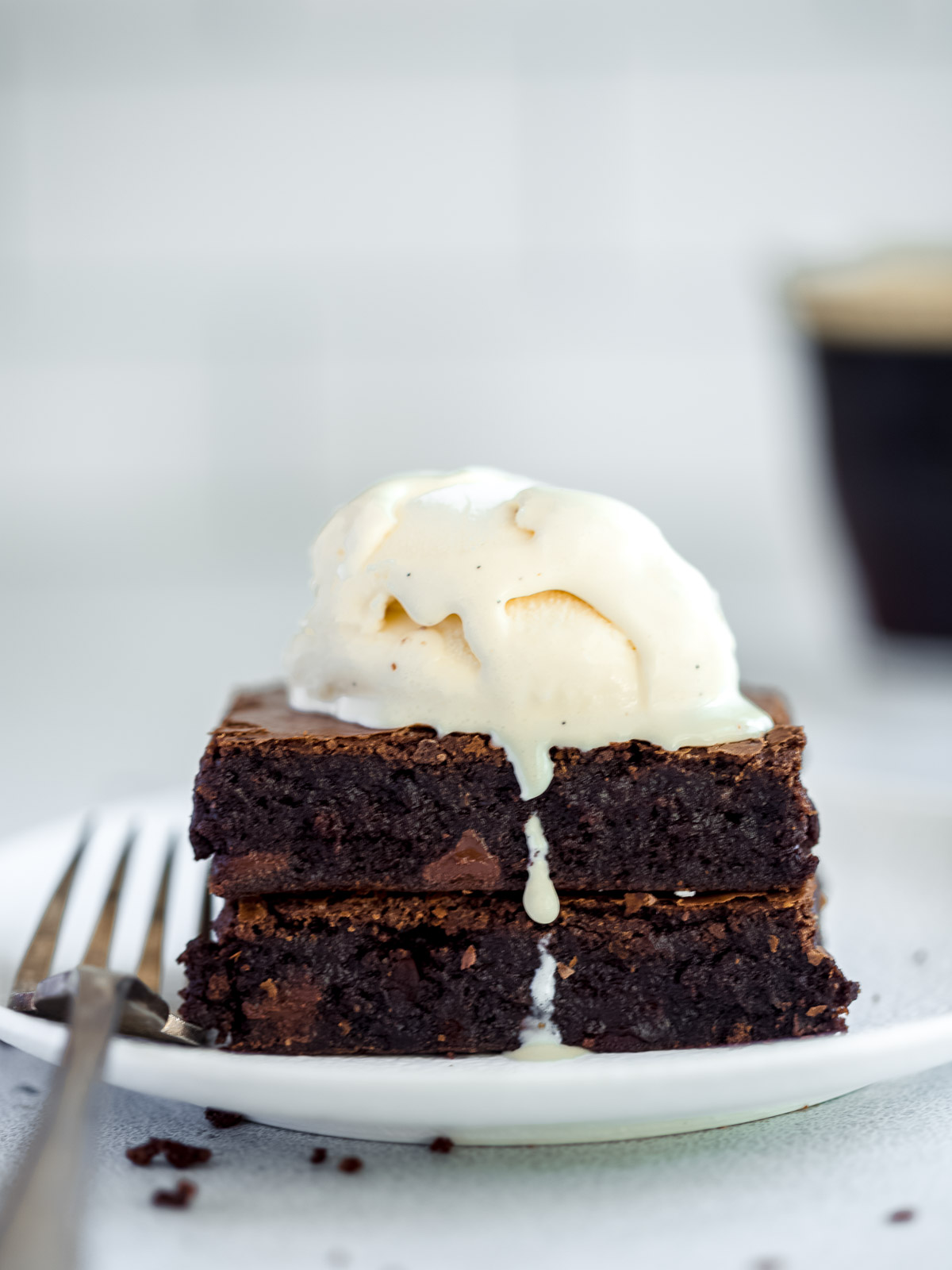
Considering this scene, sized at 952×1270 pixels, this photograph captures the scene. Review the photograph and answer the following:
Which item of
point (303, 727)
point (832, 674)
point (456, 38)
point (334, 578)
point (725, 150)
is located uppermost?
point (456, 38)

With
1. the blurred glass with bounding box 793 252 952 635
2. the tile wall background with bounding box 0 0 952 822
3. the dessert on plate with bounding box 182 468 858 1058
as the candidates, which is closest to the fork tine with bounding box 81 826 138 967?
the dessert on plate with bounding box 182 468 858 1058

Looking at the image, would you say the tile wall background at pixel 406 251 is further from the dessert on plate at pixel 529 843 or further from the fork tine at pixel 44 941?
the dessert on plate at pixel 529 843

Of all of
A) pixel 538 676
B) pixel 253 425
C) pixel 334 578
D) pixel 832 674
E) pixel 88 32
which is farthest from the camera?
pixel 253 425

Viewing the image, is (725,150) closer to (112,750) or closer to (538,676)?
(112,750)

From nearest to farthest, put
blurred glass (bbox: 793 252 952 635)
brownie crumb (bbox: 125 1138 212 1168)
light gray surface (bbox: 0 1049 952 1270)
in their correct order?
light gray surface (bbox: 0 1049 952 1270) → brownie crumb (bbox: 125 1138 212 1168) → blurred glass (bbox: 793 252 952 635)

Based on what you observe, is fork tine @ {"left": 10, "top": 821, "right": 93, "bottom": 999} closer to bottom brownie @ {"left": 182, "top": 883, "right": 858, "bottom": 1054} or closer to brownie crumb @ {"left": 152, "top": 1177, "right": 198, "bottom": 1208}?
bottom brownie @ {"left": 182, "top": 883, "right": 858, "bottom": 1054}

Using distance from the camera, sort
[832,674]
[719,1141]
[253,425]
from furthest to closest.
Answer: [253,425] → [832,674] → [719,1141]

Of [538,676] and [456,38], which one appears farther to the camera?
[456,38]

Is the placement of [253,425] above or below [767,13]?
below

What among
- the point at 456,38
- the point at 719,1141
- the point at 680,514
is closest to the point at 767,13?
the point at 456,38
